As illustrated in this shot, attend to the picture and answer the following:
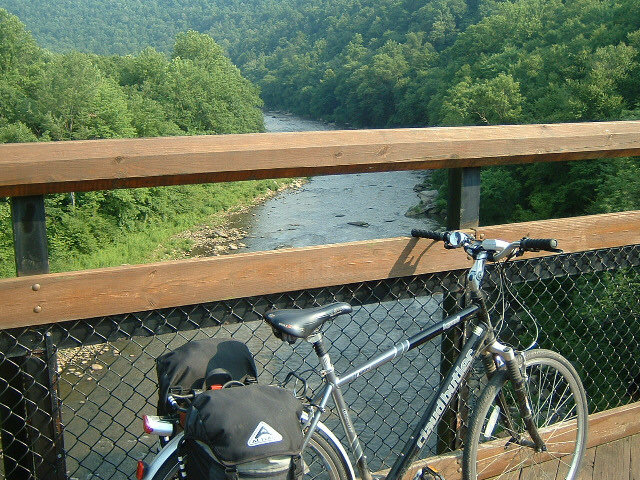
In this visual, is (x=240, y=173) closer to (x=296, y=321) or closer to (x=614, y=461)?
(x=296, y=321)

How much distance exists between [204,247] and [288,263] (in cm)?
2517

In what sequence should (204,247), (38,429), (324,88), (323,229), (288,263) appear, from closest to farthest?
(38,429), (288,263), (323,229), (204,247), (324,88)

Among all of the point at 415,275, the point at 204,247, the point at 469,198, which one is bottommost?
the point at 204,247

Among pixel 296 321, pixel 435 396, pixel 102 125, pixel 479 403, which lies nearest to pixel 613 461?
pixel 479 403

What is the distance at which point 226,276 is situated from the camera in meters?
2.30

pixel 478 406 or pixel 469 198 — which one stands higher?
pixel 469 198

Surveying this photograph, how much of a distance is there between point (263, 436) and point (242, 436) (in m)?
0.05

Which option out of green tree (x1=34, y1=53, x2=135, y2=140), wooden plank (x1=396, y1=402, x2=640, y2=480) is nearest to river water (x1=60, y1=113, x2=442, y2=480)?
wooden plank (x1=396, y1=402, x2=640, y2=480)

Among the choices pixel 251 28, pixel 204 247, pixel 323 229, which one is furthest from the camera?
pixel 251 28

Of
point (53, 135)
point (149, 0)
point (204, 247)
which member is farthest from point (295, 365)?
point (149, 0)

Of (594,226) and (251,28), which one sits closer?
(594,226)

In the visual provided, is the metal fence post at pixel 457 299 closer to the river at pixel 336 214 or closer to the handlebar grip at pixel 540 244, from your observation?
the handlebar grip at pixel 540 244

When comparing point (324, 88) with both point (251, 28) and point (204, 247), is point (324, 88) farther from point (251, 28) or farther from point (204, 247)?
point (251, 28)

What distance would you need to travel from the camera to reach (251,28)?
13500 centimetres
